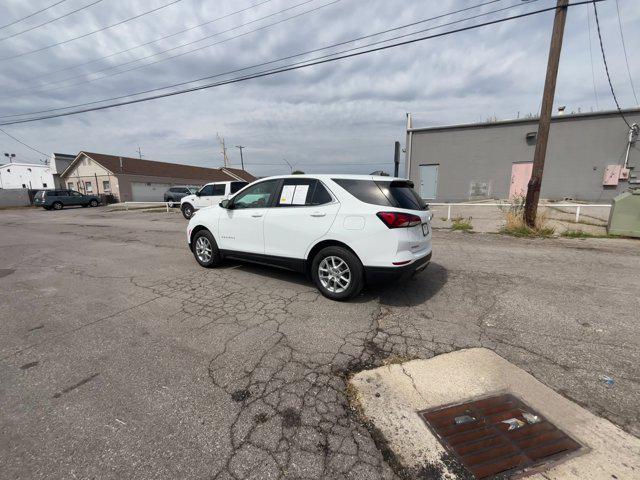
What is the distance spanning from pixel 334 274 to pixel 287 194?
1426mm

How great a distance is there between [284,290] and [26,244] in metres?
9.74

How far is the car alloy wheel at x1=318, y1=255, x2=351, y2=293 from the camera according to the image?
4020mm

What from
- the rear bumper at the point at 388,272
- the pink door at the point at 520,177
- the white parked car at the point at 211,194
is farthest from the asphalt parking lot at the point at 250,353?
the pink door at the point at 520,177

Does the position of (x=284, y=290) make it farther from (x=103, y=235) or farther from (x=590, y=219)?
(x=590, y=219)

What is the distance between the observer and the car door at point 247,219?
477 centimetres

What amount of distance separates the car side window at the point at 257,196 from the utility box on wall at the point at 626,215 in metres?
8.94

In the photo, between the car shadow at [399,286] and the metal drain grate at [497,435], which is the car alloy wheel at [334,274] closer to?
the car shadow at [399,286]

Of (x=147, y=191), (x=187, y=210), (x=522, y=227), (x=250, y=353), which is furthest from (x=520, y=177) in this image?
(x=147, y=191)

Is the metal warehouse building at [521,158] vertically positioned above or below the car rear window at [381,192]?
above

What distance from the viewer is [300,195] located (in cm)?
442

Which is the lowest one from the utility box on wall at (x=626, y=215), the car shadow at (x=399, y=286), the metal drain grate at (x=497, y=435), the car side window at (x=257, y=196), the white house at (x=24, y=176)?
the metal drain grate at (x=497, y=435)

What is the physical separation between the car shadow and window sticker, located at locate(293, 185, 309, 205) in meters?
1.34

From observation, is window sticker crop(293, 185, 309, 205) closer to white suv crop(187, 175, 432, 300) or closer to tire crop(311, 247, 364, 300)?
white suv crop(187, 175, 432, 300)

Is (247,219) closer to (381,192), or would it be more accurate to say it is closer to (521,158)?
(381,192)
